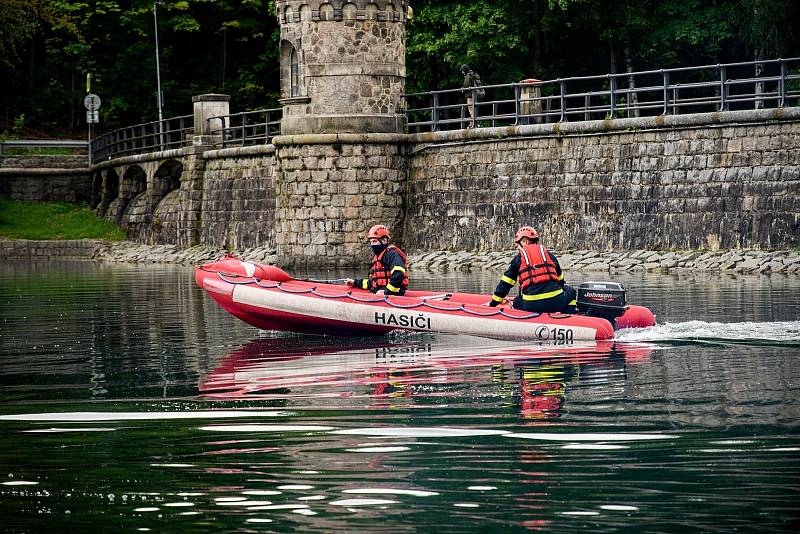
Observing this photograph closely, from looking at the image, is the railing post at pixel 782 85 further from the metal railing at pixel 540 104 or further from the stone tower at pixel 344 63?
the stone tower at pixel 344 63

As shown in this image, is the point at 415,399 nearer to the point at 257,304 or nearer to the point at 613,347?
the point at 613,347

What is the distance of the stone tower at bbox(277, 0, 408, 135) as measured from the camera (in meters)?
32.9

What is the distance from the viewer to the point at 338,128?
110 ft

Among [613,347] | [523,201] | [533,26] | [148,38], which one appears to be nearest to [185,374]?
[613,347]

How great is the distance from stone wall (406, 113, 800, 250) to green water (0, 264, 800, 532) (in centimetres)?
1021

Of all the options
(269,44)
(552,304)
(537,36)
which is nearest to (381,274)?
(552,304)

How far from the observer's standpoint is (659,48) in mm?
42781

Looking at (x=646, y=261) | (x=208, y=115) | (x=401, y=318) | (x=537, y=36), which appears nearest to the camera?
(x=401, y=318)

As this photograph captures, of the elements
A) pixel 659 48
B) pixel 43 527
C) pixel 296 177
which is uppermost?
pixel 659 48

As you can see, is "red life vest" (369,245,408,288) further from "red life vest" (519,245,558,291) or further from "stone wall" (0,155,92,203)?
"stone wall" (0,155,92,203)

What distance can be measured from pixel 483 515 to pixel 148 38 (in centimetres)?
5148

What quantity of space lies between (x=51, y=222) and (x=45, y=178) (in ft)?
9.37

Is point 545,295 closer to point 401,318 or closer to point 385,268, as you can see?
point 401,318

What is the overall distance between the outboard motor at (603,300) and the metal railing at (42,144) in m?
37.7
